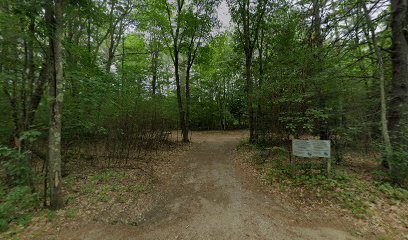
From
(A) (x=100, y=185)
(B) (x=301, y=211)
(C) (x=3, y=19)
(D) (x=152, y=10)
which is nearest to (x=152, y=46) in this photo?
(D) (x=152, y=10)

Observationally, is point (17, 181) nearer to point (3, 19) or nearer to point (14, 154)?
point (14, 154)

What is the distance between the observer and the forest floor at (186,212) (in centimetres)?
355

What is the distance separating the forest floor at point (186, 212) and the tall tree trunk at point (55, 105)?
0.49 meters

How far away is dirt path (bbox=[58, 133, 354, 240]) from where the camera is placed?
3.52 m

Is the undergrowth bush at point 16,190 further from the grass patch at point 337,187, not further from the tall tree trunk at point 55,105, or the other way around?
the grass patch at point 337,187

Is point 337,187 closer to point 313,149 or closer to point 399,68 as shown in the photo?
point 313,149

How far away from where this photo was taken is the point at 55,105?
14.0 ft

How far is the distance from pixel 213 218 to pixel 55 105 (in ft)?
14.2

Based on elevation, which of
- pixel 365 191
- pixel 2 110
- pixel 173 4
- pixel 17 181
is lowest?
pixel 365 191

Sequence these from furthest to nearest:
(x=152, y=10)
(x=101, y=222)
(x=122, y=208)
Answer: (x=152, y=10) → (x=122, y=208) → (x=101, y=222)

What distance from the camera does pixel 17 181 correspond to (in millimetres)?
4648

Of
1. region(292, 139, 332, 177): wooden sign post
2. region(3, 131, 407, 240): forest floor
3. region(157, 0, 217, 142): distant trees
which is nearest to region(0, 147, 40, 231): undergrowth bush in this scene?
region(3, 131, 407, 240): forest floor

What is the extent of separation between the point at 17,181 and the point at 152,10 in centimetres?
1106

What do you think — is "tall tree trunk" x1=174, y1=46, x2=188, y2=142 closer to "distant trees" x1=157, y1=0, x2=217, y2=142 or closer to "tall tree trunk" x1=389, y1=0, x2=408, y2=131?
"distant trees" x1=157, y1=0, x2=217, y2=142
